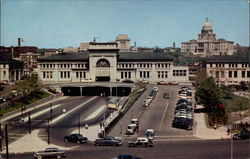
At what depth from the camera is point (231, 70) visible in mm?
117625

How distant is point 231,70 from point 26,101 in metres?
63.6

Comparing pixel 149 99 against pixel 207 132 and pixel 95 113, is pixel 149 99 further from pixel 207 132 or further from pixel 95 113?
pixel 207 132

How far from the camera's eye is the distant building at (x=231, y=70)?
116m

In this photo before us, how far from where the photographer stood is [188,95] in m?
86.8

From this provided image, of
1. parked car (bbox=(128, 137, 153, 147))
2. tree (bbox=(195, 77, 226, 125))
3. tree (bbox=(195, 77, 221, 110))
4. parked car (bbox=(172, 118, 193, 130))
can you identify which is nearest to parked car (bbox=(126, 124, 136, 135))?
parked car (bbox=(172, 118, 193, 130))

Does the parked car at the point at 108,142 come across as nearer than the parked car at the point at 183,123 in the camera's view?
Yes

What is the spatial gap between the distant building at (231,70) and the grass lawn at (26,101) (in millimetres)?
52301

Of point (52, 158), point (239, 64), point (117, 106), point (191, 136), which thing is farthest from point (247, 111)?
point (239, 64)

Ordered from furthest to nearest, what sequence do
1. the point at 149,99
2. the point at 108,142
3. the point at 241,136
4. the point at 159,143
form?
the point at 149,99
the point at 241,136
the point at 159,143
the point at 108,142

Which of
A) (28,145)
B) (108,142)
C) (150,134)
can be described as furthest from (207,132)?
(28,145)

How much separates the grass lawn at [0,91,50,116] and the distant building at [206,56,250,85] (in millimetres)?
52301

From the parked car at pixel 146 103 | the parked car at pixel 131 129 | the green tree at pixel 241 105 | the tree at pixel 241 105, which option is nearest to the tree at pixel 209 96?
the green tree at pixel 241 105

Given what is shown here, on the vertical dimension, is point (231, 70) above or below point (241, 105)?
above

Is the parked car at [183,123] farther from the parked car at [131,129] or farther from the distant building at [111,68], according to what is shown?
the distant building at [111,68]
